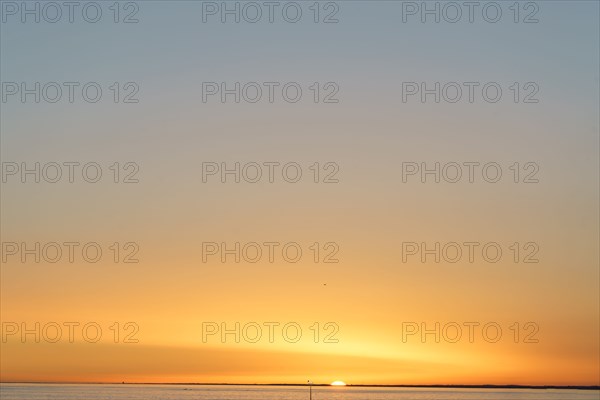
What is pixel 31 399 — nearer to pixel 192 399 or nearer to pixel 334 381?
pixel 192 399

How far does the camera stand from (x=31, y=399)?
588 ft

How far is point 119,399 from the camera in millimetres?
189375

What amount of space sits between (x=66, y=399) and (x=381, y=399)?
5661 cm

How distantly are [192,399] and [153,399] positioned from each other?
31.2 feet

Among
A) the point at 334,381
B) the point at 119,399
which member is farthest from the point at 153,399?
the point at 334,381

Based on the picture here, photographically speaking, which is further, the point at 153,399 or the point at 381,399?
the point at 381,399

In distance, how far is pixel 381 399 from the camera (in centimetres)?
19962

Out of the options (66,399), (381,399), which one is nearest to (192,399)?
(66,399)

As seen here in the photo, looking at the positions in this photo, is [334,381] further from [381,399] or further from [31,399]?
[31,399]

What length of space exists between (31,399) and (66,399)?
11.7m

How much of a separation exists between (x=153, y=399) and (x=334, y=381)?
103 ft

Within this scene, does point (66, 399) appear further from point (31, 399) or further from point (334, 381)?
point (334, 381)

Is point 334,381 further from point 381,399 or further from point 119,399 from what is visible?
point 119,399

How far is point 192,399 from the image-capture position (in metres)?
191
